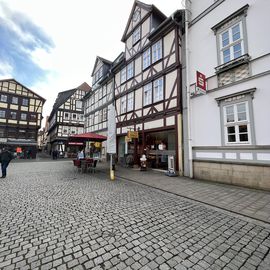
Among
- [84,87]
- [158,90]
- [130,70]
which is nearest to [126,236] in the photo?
[158,90]

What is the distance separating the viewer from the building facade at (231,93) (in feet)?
20.7

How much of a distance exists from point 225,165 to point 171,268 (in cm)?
626

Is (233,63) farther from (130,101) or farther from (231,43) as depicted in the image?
(130,101)

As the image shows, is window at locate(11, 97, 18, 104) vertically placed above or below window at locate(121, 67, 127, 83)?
above

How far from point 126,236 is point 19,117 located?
110 ft

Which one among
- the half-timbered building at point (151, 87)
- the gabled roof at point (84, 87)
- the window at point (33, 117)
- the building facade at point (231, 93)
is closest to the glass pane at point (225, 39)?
the building facade at point (231, 93)

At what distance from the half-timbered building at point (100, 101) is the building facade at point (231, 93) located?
36.7 ft

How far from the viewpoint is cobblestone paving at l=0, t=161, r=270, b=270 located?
2.32 metres

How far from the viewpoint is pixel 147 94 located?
12430 millimetres

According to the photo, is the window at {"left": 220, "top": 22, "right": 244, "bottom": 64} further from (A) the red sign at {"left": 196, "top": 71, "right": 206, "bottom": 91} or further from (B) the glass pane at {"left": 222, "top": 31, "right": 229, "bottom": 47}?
(A) the red sign at {"left": 196, "top": 71, "right": 206, "bottom": 91}

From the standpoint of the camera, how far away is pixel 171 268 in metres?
2.21

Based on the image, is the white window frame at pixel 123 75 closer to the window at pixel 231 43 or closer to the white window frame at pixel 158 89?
the white window frame at pixel 158 89

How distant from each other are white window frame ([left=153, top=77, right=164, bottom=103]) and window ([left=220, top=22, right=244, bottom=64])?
4.07 m

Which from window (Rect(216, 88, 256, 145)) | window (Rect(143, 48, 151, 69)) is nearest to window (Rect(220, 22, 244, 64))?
window (Rect(216, 88, 256, 145))
